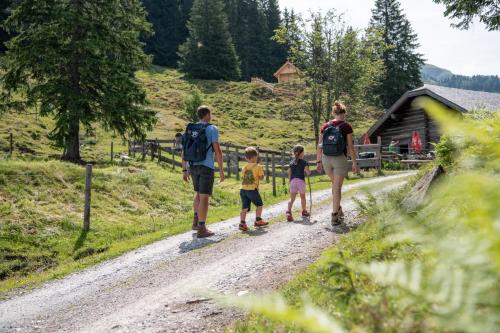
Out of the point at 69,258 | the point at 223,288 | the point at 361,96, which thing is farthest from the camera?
the point at 361,96

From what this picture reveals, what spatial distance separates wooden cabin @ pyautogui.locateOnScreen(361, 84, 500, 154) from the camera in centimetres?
2641

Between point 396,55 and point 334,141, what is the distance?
58622mm

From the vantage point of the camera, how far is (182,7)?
10738 centimetres

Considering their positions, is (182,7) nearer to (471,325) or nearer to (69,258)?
(69,258)

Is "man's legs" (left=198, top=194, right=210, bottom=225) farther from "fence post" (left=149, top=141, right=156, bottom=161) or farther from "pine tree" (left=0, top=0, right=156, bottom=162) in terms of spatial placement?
"fence post" (left=149, top=141, right=156, bottom=161)

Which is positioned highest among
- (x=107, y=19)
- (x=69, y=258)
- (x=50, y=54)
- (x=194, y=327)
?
(x=107, y=19)

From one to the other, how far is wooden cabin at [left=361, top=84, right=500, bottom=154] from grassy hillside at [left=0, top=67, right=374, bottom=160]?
4355mm

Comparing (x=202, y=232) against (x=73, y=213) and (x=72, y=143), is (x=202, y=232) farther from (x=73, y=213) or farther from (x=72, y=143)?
(x=72, y=143)

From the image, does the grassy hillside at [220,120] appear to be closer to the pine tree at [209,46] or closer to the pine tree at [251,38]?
the pine tree at [209,46]

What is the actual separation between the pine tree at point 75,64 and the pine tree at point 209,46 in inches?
2515

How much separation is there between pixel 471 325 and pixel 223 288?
5.16m

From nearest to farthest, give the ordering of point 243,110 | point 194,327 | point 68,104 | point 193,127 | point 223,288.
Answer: point 194,327 → point 223,288 → point 193,127 → point 68,104 → point 243,110

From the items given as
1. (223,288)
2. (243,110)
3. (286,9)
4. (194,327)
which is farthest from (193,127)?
(286,9)

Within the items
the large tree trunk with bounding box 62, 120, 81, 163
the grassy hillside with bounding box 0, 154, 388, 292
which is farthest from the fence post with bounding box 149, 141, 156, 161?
→ the grassy hillside with bounding box 0, 154, 388, 292
